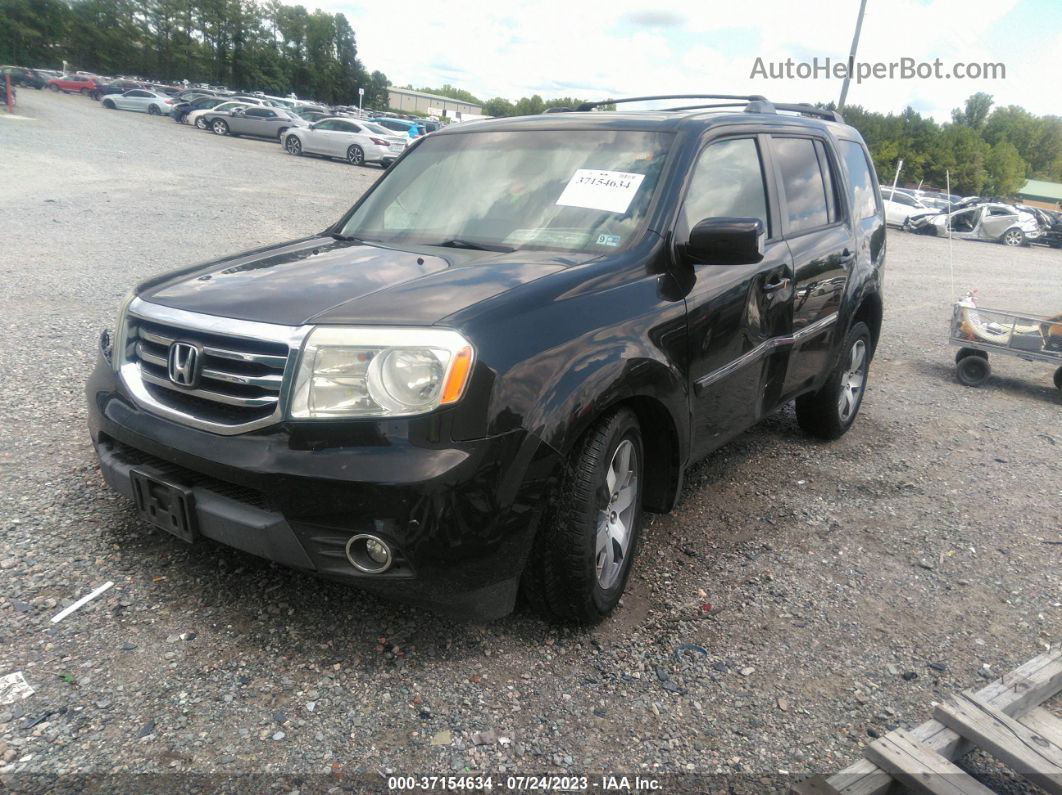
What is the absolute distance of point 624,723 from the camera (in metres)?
2.53

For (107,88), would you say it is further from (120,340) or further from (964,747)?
(964,747)

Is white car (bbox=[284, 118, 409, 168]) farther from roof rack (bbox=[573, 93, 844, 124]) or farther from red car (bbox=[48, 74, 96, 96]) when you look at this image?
red car (bbox=[48, 74, 96, 96])

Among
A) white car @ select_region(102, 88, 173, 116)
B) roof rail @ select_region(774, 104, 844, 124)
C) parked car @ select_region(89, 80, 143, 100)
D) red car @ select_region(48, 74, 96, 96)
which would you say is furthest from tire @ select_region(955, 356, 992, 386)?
red car @ select_region(48, 74, 96, 96)

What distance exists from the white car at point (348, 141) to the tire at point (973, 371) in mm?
20980

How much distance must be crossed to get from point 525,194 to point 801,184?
1.81m

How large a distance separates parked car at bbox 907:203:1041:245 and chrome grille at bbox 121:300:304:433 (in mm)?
27228

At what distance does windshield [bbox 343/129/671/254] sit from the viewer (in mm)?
3279

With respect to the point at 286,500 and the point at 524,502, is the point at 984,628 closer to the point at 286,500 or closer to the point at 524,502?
the point at 524,502

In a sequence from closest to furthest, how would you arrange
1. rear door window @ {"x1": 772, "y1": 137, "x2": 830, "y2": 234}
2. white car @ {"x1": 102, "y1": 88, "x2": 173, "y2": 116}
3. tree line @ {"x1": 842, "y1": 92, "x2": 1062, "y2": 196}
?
rear door window @ {"x1": 772, "y1": 137, "x2": 830, "y2": 234}, white car @ {"x1": 102, "y1": 88, "x2": 173, "y2": 116}, tree line @ {"x1": 842, "y1": 92, "x2": 1062, "y2": 196}

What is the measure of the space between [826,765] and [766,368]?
6.43 feet

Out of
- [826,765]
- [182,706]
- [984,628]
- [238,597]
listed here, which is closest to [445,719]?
[182,706]

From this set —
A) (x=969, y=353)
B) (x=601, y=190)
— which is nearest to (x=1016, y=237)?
(x=969, y=353)

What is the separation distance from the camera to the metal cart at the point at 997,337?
22.0ft

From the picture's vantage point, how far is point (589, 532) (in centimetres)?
272
